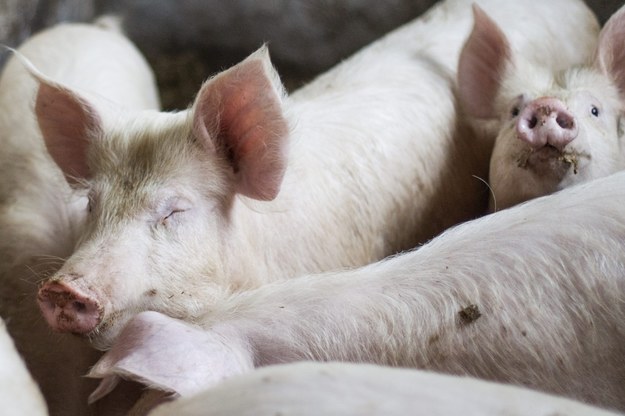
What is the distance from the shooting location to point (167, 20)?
3.08 metres

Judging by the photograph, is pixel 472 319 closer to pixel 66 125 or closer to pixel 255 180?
pixel 255 180

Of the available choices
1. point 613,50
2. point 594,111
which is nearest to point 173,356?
point 594,111

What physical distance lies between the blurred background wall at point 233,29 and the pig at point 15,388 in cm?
159

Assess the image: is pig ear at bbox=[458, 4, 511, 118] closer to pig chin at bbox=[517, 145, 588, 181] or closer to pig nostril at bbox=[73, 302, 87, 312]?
pig chin at bbox=[517, 145, 588, 181]

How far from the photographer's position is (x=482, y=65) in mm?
2125

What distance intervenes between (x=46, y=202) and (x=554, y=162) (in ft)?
3.47

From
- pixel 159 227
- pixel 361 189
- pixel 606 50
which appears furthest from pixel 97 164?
pixel 606 50

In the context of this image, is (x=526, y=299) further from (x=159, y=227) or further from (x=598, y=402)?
(x=159, y=227)

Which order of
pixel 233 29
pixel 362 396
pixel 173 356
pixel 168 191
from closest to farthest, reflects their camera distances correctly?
pixel 362 396, pixel 173 356, pixel 168 191, pixel 233 29

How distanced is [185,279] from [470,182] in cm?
85

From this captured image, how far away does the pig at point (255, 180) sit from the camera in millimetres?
1516

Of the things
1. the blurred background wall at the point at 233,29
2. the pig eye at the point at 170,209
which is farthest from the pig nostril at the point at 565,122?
the blurred background wall at the point at 233,29

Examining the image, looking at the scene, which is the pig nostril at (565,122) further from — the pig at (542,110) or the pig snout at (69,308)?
the pig snout at (69,308)

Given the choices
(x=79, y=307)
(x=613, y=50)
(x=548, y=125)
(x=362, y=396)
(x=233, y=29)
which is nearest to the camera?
(x=362, y=396)
